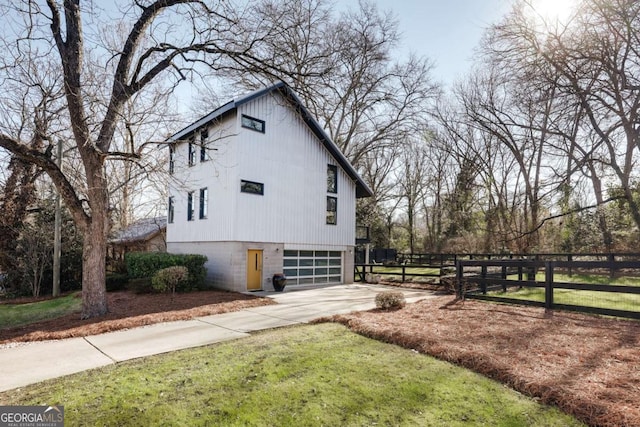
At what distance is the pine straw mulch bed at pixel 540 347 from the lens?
3.88 metres

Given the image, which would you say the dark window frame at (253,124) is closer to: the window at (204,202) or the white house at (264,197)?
the white house at (264,197)

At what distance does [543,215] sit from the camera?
2538 cm

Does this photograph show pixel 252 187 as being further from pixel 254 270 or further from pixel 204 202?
pixel 254 270

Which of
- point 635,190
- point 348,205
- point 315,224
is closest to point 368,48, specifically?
point 348,205

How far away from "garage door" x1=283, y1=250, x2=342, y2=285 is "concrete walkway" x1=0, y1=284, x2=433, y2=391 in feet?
19.2

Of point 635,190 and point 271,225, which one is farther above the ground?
point 635,190

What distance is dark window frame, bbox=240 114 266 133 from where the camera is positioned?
14.5 m

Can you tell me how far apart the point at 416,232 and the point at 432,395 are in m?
32.7

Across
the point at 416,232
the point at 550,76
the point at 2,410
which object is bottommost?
the point at 2,410

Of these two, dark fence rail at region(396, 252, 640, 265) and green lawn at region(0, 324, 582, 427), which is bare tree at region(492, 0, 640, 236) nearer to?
dark fence rail at region(396, 252, 640, 265)

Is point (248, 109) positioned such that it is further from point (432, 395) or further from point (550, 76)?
point (432, 395)

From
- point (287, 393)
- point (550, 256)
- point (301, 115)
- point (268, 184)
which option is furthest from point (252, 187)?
point (550, 256)

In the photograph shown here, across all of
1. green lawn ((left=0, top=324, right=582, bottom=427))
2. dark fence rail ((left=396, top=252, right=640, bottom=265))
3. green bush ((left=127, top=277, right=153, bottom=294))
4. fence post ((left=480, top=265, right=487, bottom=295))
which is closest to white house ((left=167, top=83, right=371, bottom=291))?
green bush ((left=127, top=277, right=153, bottom=294))

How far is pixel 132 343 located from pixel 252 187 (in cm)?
881
